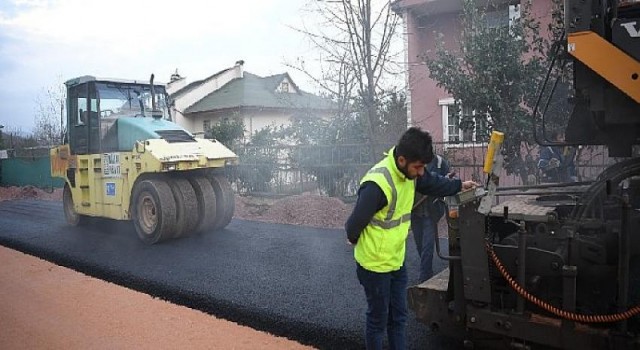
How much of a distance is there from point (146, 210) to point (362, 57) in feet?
16.2

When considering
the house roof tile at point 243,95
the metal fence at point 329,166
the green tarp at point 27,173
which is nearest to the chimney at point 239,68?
the house roof tile at point 243,95

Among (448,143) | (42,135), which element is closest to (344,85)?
(448,143)

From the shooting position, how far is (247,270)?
613 cm

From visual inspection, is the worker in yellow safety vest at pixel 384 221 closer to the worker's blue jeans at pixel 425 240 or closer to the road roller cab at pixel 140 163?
the worker's blue jeans at pixel 425 240

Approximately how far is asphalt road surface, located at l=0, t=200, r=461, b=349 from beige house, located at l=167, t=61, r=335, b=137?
604 inches

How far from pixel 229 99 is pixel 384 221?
2684 cm

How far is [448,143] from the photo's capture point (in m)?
9.52

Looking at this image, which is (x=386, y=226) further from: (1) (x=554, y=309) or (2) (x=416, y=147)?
(1) (x=554, y=309)

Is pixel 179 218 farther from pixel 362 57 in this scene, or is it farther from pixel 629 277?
pixel 629 277

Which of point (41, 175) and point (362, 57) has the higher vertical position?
point (362, 57)

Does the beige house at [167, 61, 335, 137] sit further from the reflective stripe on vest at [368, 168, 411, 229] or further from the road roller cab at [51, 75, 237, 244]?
the reflective stripe on vest at [368, 168, 411, 229]

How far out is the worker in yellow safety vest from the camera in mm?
3023

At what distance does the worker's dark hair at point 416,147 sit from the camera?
2986mm

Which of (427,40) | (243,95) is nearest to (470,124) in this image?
(427,40)
